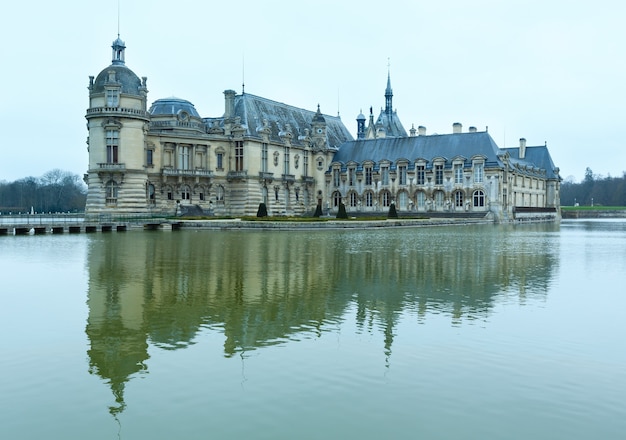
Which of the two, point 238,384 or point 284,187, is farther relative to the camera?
point 284,187

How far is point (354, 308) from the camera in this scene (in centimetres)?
1448

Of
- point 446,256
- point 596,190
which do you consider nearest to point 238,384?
point 446,256

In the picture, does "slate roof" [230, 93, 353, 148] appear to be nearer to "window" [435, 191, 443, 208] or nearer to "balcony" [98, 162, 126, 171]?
"balcony" [98, 162, 126, 171]

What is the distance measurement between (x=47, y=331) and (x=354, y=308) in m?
6.57

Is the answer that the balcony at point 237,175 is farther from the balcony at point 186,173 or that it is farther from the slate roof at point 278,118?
the slate roof at point 278,118

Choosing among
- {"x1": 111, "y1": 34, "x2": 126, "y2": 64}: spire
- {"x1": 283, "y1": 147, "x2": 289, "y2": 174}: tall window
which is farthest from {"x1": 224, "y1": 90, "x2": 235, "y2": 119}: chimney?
{"x1": 111, "y1": 34, "x2": 126, "y2": 64}: spire

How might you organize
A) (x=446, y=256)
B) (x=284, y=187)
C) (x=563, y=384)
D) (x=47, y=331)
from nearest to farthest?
(x=563, y=384), (x=47, y=331), (x=446, y=256), (x=284, y=187)

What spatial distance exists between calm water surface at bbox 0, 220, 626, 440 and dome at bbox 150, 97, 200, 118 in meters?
45.2

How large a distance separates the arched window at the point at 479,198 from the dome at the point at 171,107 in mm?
32813

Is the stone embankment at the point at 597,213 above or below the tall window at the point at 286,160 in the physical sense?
below

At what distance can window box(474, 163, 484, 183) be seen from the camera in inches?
2817

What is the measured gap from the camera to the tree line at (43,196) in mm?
116250

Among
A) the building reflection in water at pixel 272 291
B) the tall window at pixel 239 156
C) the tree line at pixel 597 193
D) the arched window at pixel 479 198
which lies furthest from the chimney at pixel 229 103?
the tree line at pixel 597 193

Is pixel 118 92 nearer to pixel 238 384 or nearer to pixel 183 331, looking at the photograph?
pixel 183 331
